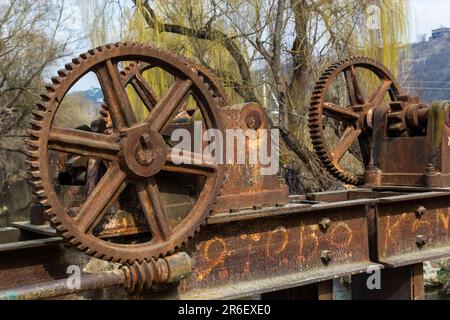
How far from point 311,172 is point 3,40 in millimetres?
12288

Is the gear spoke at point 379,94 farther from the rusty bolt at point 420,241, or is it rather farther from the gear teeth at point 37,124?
the gear teeth at point 37,124

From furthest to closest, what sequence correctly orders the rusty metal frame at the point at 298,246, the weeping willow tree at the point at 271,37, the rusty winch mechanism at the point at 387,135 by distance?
the weeping willow tree at the point at 271,37 → the rusty winch mechanism at the point at 387,135 → the rusty metal frame at the point at 298,246

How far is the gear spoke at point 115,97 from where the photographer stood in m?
3.01

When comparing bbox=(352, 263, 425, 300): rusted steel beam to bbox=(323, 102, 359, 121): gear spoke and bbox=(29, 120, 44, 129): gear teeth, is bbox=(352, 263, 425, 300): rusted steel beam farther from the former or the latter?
bbox=(29, 120, 44, 129): gear teeth

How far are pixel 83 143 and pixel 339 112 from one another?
3.29 metres

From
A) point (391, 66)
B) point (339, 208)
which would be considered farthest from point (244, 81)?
point (339, 208)

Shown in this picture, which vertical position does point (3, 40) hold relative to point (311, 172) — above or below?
above

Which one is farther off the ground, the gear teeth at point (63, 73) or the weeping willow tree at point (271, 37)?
the weeping willow tree at point (271, 37)

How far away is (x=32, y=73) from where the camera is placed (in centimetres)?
1905

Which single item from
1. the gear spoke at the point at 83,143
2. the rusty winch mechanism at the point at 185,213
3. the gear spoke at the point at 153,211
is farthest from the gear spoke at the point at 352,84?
the gear spoke at the point at 83,143

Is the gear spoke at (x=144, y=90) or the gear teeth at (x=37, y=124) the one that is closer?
the gear teeth at (x=37, y=124)

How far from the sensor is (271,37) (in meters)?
10.6

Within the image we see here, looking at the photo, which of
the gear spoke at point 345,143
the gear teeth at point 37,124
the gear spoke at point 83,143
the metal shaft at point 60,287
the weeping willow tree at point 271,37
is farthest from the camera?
the weeping willow tree at point 271,37
